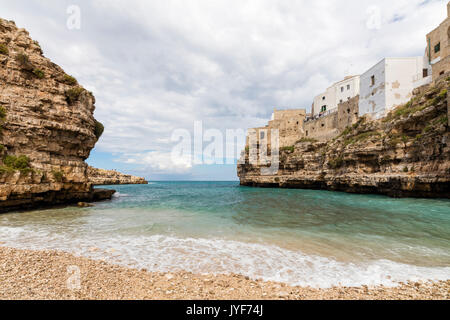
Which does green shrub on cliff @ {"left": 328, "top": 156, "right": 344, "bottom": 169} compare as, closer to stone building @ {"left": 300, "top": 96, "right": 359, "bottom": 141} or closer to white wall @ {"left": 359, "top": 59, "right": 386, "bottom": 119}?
stone building @ {"left": 300, "top": 96, "right": 359, "bottom": 141}

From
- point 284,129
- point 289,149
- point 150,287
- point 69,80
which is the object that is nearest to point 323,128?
point 289,149

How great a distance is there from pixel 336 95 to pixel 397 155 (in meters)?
33.0

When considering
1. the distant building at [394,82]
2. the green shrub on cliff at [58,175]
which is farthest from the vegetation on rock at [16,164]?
the distant building at [394,82]

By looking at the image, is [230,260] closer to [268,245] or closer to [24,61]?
[268,245]

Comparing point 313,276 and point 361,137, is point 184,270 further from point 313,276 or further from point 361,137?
point 361,137

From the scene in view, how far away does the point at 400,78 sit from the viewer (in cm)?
Answer: 2969

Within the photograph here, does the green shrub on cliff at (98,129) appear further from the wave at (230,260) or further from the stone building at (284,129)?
the stone building at (284,129)

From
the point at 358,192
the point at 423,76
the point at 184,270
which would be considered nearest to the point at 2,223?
the point at 184,270

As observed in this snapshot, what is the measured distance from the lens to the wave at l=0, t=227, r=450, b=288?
15.4 ft

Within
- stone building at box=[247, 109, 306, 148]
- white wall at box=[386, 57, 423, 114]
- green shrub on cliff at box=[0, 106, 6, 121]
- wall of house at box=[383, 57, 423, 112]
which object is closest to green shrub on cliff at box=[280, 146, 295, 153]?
stone building at box=[247, 109, 306, 148]

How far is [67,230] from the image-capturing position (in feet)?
28.6

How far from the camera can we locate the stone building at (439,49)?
2442 centimetres

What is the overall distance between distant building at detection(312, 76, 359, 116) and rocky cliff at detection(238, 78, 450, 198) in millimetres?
16850

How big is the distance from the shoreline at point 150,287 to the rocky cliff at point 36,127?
10.6 m
